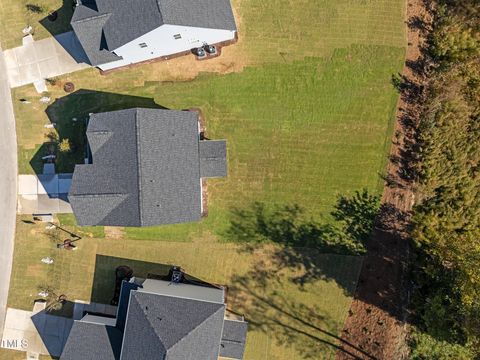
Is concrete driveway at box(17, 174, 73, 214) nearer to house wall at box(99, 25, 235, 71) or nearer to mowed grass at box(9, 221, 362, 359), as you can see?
mowed grass at box(9, 221, 362, 359)

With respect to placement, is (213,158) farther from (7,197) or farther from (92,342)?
(7,197)

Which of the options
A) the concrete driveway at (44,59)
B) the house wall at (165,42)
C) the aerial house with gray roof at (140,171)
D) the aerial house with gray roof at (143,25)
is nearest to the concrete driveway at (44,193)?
the aerial house with gray roof at (140,171)

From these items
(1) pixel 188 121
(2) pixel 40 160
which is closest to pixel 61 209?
(2) pixel 40 160

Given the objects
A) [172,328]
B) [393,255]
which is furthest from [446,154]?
[172,328]

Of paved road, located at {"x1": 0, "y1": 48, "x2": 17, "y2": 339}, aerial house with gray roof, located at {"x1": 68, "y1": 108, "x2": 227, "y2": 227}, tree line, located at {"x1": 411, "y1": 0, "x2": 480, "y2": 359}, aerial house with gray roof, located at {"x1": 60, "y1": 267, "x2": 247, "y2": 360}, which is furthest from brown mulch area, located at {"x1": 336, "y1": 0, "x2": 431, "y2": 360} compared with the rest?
paved road, located at {"x1": 0, "y1": 48, "x2": 17, "y2": 339}

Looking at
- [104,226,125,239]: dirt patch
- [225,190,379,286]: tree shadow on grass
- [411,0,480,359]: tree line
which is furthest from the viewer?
[104,226,125,239]: dirt patch

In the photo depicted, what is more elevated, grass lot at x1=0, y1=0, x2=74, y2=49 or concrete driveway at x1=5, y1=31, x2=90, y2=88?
grass lot at x1=0, y1=0, x2=74, y2=49
